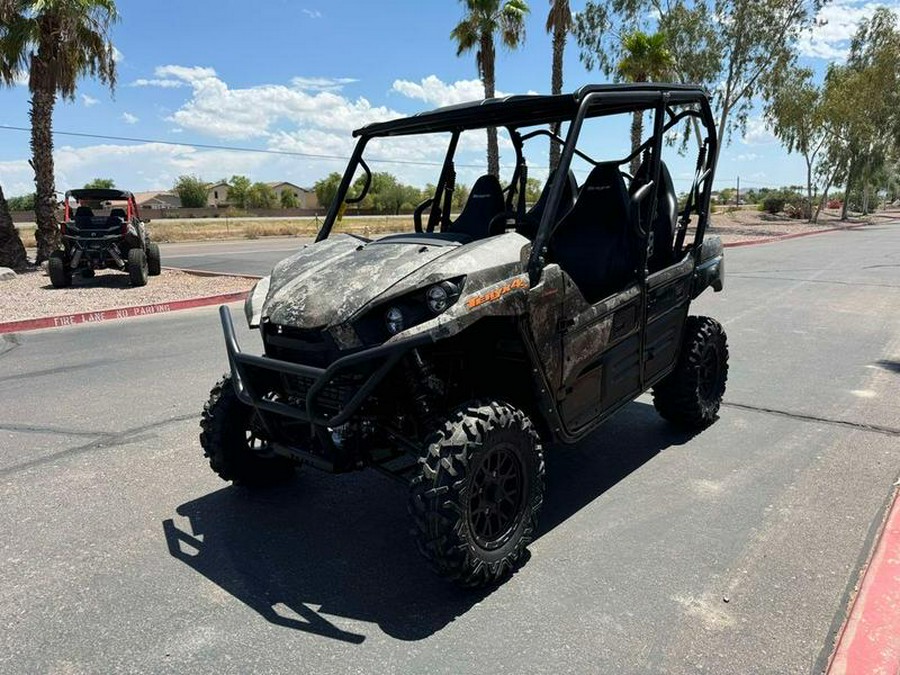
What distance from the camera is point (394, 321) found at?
2785mm

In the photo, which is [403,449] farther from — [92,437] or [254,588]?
[92,437]

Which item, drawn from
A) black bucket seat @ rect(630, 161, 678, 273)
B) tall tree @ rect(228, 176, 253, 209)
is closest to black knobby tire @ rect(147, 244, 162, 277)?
black bucket seat @ rect(630, 161, 678, 273)

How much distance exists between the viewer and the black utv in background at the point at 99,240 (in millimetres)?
13078

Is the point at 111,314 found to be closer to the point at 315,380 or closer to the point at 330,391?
the point at 330,391

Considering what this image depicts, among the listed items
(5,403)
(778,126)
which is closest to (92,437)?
(5,403)

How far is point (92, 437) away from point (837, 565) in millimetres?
4641

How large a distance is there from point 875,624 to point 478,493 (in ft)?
5.21

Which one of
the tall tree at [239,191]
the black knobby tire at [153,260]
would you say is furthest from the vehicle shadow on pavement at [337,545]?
the tall tree at [239,191]

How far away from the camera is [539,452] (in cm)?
305

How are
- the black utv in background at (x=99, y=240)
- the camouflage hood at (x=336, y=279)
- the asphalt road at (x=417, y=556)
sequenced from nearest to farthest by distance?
the asphalt road at (x=417, y=556) → the camouflage hood at (x=336, y=279) → the black utv in background at (x=99, y=240)

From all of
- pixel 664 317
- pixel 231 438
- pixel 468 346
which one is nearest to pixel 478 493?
pixel 468 346

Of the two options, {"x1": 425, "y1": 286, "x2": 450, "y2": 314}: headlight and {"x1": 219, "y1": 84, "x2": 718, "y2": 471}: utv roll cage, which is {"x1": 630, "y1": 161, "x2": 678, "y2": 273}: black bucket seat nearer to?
{"x1": 219, "y1": 84, "x2": 718, "y2": 471}: utv roll cage

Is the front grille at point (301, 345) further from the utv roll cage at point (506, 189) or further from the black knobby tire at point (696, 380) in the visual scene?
the black knobby tire at point (696, 380)

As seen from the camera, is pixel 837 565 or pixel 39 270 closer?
pixel 837 565
